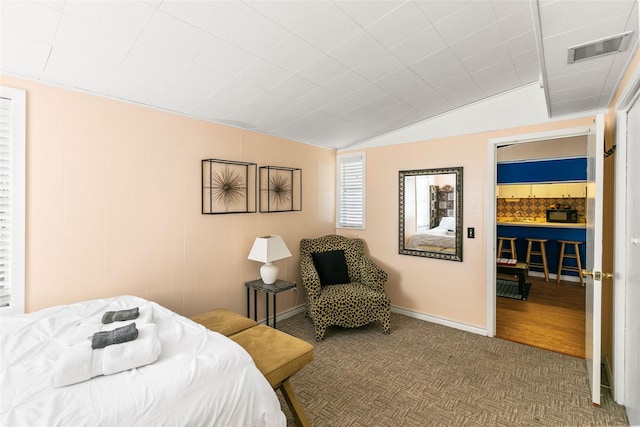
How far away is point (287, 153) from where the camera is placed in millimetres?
3916

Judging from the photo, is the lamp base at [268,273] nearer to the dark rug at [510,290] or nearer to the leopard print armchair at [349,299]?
the leopard print armchair at [349,299]

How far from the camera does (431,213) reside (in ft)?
12.5

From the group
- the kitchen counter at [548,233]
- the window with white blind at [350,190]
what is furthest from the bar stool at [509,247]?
the window with white blind at [350,190]

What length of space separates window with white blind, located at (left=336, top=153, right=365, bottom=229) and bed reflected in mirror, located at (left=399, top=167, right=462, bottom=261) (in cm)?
63

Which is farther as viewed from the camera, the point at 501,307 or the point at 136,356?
the point at 501,307

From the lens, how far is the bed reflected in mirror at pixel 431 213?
11.9 ft

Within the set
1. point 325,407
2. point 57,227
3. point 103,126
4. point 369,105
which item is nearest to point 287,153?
point 369,105

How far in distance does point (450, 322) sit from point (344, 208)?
6.68ft

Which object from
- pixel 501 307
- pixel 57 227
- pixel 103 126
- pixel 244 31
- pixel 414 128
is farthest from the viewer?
pixel 501 307

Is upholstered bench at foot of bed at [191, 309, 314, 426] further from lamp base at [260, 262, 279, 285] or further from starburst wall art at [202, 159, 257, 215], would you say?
starburst wall art at [202, 159, 257, 215]

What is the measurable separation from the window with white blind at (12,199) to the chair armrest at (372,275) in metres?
3.10

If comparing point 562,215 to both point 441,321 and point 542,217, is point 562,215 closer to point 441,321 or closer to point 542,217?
point 542,217

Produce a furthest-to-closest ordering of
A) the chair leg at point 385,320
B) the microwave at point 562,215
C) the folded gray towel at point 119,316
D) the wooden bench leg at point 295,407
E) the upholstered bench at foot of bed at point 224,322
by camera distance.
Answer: the microwave at point 562,215, the chair leg at point 385,320, the upholstered bench at foot of bed at point 224,322, the wooden bench leg at point 295,407, the folded gray towel at point 119,316

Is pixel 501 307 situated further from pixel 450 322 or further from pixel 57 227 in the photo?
pixel 57 227
